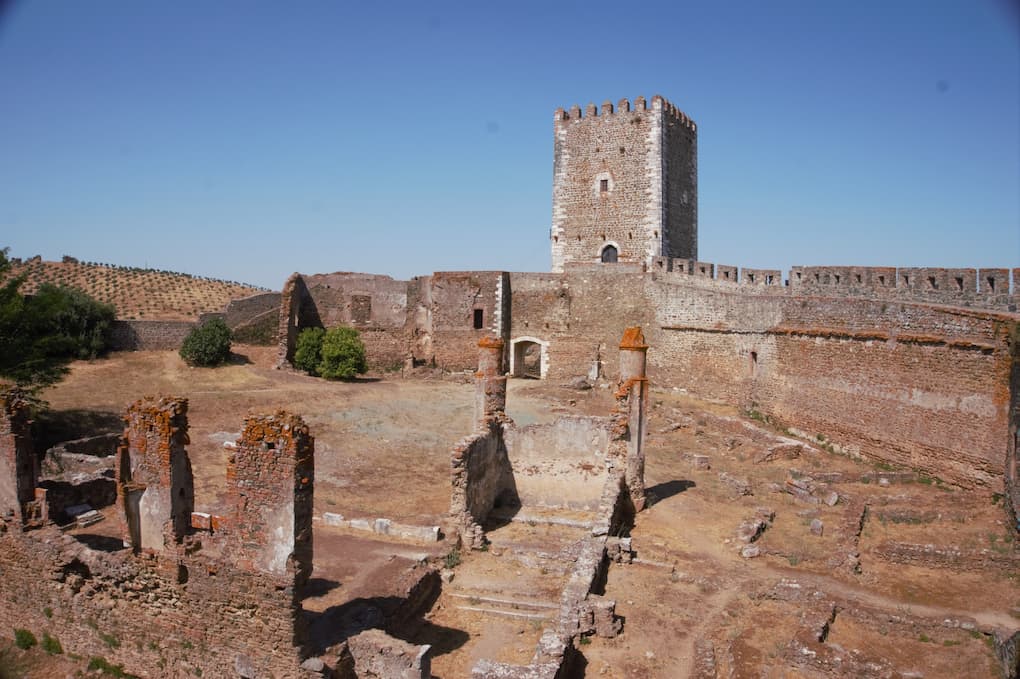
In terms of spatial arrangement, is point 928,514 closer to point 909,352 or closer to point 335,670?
point 909,352

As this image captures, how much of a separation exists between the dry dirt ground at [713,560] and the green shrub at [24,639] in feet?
10.6

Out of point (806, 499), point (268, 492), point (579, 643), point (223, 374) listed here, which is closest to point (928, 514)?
point (806, 499)

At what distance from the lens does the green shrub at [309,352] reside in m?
28.1

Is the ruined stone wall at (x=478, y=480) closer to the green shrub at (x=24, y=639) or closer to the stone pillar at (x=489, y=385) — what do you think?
the stone pillar at (x=489, y=385)

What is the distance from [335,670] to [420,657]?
0.87m

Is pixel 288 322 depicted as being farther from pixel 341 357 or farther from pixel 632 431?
pixel 632 431

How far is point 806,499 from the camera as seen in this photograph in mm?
14922

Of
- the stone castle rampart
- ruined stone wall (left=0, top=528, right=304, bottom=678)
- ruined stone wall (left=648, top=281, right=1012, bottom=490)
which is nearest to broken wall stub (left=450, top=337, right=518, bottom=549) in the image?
ruined stone wall (left=0, top=528, right=304, bottom=678)

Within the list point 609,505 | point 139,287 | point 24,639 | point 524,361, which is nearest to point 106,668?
point 24,639

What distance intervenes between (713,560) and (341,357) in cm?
1852

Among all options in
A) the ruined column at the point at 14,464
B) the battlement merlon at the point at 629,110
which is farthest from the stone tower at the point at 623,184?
the ruined column at the point at 14,464

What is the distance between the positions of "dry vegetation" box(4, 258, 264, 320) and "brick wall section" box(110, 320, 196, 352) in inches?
346

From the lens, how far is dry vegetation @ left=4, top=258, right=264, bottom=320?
3881 cm

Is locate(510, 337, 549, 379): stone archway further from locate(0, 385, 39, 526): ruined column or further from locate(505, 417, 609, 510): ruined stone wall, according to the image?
locate(0, 385, 39, 526): ruined column
